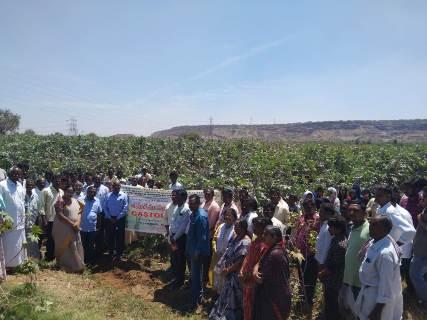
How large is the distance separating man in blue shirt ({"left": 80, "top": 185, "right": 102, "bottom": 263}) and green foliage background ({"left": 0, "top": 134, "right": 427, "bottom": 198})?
503 cm

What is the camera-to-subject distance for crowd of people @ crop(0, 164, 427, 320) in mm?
4359

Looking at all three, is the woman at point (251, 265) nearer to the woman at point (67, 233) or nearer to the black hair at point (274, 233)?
the black hair at point (274, 233)

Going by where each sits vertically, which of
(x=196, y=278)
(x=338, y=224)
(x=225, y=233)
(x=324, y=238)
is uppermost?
(x=338, y=224)

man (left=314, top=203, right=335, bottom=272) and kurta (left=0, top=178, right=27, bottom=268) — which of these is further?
kurta (left=0, top=178, right=27, bottom=268)

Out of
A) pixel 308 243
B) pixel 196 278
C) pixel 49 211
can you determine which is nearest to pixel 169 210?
pixel 196 278

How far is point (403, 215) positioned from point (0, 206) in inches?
240

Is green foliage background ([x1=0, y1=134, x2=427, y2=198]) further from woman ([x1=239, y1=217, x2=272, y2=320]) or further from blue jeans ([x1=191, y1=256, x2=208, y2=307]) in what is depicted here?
woman ([x1=239, y1=217, x2=272, y2=320])

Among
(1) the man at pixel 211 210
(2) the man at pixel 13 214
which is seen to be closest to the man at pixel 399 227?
(1) the man at pixel 211 210

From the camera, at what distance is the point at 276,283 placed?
14.4ft

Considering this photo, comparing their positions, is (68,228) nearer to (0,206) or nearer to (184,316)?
(0,206)

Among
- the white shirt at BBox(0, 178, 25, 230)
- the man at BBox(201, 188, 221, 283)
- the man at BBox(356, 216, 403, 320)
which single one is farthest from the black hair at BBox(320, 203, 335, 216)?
the white shirt at BBox(0, 178, 25, 230)

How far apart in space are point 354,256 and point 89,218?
546cm

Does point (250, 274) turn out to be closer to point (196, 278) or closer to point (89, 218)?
point (196, 278)

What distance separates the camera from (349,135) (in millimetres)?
94250
